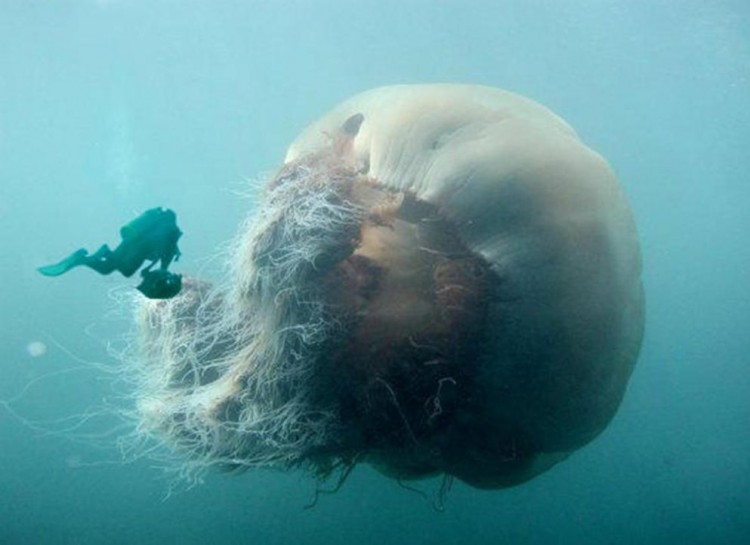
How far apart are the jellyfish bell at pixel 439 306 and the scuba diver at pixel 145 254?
0.48m

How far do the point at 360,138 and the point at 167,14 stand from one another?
2488 cm

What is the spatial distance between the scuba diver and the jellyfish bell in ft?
1.57

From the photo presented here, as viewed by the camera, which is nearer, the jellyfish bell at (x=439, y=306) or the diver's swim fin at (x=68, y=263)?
the diver's swim fin at (x=68, y=263)

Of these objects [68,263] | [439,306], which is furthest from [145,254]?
[439,306]

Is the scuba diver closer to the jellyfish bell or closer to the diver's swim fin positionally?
the diver's swim fin

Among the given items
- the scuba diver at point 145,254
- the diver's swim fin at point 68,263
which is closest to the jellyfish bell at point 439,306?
the scuba diver at point 145,254

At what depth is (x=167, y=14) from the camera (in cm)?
2547

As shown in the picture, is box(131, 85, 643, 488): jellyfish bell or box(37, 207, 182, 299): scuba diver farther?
box(131, 85, 643, 488): jellyfish bell

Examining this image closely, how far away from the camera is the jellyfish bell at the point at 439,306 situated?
2736 mm

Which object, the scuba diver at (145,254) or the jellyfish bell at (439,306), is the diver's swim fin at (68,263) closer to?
the scuba diver at (145,254)

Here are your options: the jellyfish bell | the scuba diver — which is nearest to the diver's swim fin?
the scuba diver

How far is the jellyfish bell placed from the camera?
2736 millimetres

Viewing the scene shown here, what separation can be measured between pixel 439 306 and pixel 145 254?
126cm

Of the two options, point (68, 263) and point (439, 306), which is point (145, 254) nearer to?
point (68, 263)
